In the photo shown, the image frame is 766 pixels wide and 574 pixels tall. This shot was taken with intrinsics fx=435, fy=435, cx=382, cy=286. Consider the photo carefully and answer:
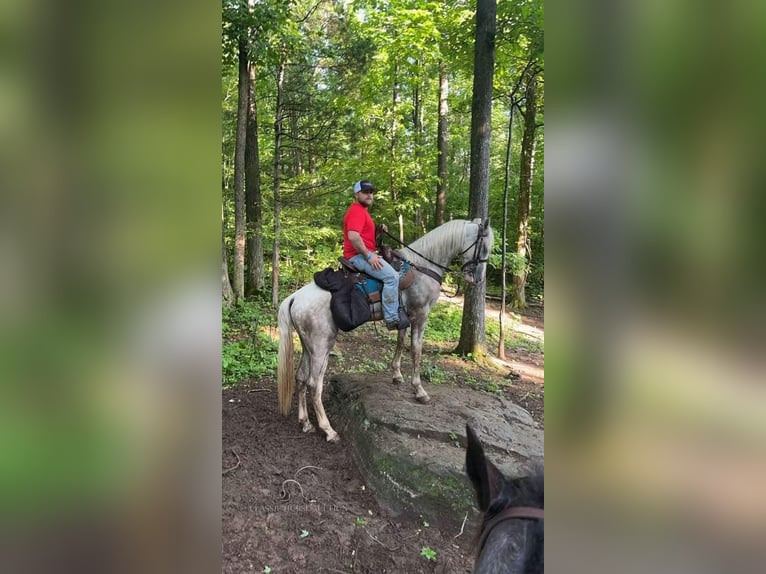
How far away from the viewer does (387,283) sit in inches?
204

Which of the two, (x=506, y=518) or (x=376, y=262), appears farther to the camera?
(x=376, y=262)

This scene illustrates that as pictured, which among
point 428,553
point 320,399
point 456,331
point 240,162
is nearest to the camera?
point 428,553

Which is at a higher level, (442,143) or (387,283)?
(442,143)

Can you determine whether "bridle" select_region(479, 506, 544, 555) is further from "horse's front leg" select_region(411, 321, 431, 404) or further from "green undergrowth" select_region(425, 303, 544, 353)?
"green undergrowth" select_region(425, 303, 544, 353)

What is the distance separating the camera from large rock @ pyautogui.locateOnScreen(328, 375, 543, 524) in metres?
3.73

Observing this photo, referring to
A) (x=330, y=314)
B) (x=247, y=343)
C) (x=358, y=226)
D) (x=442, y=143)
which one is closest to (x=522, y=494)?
(x=330, y=314)

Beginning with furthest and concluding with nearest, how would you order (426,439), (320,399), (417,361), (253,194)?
(253,194), (417,361), (320,399), (426,439)

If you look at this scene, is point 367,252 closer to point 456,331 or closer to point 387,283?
point 387,283

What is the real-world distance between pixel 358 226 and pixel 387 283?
75cm

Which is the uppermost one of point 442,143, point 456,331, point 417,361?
point 442,143

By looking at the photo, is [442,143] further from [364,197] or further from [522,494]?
[522,494]
